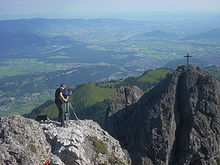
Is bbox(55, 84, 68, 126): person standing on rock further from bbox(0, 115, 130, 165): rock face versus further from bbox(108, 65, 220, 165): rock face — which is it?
bbox(108, 65, 220, 165): rock face

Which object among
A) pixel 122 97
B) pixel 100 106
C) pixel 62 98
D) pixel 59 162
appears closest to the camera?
pixel 59 162

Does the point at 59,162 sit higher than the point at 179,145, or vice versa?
the point at 59,162

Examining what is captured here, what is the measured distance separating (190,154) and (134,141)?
7471mm

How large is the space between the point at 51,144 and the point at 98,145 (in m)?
4.89

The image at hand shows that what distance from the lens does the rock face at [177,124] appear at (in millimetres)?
39938

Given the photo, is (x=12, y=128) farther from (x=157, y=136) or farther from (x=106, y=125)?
(x=106, y=125)

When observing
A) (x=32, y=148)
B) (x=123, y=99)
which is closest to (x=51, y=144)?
(x=32, y=148)

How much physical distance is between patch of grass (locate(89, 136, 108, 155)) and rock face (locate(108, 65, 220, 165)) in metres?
8.25

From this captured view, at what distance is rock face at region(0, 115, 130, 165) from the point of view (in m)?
23.1

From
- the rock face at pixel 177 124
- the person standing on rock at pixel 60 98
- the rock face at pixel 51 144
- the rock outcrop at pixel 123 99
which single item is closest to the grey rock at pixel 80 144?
the rock face at pixel 51 144

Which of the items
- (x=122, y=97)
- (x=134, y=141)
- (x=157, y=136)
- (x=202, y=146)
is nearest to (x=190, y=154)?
(x=202, y=146)

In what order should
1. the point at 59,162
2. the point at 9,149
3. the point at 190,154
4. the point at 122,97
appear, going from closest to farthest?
the point at 9,149, the point at 59,162, the point at 190,154, the point at 122,97

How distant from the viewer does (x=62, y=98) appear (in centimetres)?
3141

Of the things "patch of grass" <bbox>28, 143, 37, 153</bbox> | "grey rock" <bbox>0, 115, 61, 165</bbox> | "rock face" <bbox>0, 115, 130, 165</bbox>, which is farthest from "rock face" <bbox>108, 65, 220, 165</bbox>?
"patch of grass" <bbox>28, 143, 37, 153</bbox>
